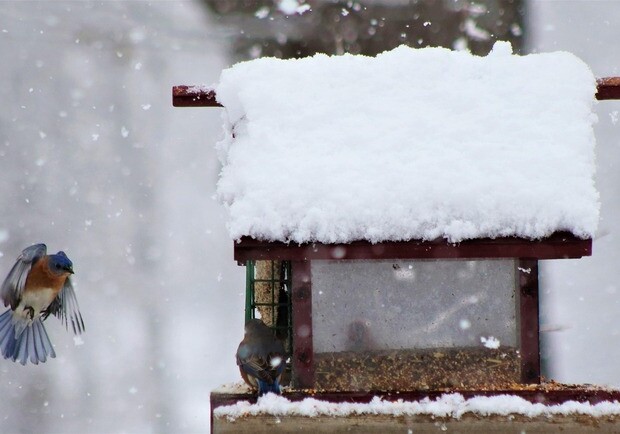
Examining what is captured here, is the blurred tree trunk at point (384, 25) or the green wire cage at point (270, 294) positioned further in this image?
the blurred tree trunk at point (384, 25)

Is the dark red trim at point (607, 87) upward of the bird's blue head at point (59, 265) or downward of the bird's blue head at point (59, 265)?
upward

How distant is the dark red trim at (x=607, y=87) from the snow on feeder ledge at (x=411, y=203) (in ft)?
0.07

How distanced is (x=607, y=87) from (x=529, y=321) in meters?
1.09

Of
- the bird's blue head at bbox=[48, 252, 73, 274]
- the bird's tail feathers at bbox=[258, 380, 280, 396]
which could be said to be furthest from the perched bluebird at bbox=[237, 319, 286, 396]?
the bird's blue head at bbox=[48, 252, 73, 274]

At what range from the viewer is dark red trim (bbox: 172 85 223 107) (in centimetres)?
395

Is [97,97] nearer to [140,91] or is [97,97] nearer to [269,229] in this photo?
[140,91]

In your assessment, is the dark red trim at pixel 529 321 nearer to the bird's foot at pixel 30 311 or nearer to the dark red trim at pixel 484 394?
the dark red trim at pixel 484 394

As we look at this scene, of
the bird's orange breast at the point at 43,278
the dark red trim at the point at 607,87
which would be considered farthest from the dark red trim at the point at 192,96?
the dark red trim at the point at 607,87

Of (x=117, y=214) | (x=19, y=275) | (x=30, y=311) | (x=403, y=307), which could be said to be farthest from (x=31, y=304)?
(x=117, y=214)

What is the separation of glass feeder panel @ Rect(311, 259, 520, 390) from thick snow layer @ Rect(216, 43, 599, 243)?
0.30 meters

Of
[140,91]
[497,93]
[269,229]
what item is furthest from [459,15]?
[140,91]

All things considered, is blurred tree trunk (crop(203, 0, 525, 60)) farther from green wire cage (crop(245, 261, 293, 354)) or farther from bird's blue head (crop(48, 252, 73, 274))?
bird's blue head (crop(48, 252, 73, 274))

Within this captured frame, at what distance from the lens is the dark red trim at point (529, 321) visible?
11.5 feet

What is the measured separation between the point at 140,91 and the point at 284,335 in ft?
17.8
